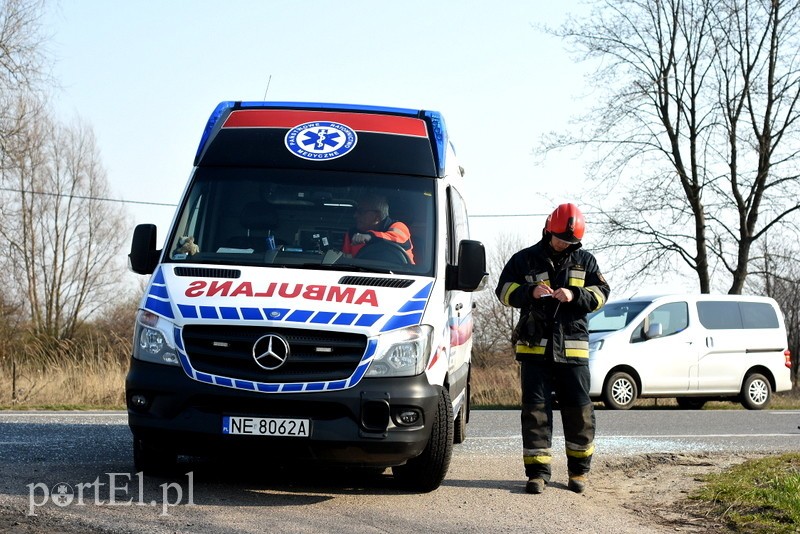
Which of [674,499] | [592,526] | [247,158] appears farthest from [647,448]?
[247,158]

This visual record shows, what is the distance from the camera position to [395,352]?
6.65 metres

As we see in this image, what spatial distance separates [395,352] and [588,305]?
1.57 metres

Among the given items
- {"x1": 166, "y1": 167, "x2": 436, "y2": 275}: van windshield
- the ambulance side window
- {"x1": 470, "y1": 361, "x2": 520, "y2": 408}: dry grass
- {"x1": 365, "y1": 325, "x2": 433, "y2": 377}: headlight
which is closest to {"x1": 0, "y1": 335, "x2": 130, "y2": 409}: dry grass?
{"x1": 470, "y1": 361, "x2": 520, "y2": 408}: dry grass

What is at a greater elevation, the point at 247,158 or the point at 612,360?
the point at 247,158

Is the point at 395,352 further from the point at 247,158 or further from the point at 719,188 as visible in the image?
the point at 719,188

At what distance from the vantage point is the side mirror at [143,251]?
7.51 m

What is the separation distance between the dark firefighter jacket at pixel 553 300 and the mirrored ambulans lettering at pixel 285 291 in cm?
124

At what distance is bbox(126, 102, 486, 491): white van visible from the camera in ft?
21.4

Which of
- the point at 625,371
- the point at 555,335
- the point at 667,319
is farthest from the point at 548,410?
the point at 667,319

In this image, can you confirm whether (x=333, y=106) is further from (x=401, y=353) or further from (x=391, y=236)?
(x=401, y=353)

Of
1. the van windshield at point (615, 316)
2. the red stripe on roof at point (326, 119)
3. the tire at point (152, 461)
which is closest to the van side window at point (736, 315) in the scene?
the van windshield at point (615, 316)

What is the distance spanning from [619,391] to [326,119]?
1094 centimetres

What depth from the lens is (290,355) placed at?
21.4 ft

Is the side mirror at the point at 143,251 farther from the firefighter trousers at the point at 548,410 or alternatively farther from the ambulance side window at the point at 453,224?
the firefighter trousers at the point at 548,410
